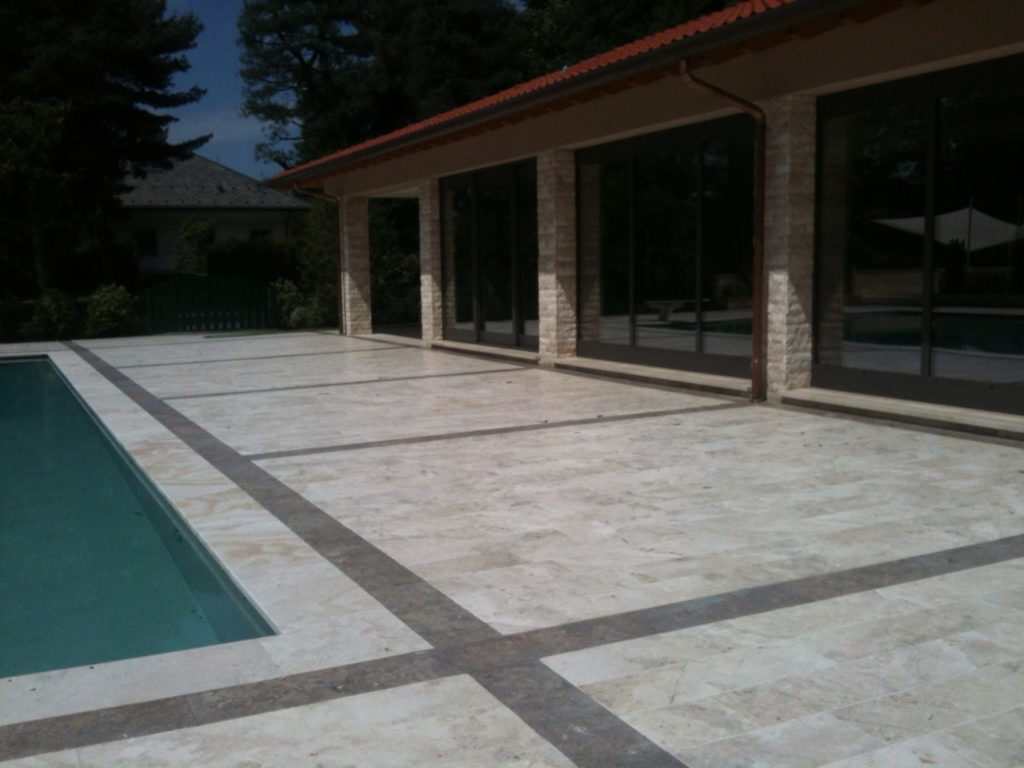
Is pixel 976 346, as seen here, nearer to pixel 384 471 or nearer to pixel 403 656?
pixel 384 471

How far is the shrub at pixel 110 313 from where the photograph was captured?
24.6m

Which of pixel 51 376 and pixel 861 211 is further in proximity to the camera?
pixel 51 376

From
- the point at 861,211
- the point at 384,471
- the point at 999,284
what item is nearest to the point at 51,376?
the point at 384,471

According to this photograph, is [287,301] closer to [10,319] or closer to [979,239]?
[10,319]

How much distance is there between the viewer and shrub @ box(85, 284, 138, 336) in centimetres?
2462

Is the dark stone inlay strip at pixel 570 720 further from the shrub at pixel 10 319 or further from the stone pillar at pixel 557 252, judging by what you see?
the shrub at pixel 10 319

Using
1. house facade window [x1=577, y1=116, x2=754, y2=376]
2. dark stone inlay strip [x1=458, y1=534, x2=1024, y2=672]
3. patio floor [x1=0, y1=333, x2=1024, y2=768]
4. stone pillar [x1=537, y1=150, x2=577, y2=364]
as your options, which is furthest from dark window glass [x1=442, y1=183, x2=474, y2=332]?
dark stone inlay strip [x1=458, y1=534, x2=1024, y2=672]

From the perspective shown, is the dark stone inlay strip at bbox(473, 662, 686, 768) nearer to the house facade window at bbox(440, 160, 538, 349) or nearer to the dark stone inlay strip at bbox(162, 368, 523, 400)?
the dark stone inlay strip at bbox(162, 368, 523, 400)

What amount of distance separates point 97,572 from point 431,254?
43.2 feet

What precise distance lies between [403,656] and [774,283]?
747 centimetres

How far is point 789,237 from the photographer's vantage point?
10109mm

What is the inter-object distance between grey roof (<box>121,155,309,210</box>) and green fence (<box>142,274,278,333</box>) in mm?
17793

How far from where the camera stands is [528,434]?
8906mm

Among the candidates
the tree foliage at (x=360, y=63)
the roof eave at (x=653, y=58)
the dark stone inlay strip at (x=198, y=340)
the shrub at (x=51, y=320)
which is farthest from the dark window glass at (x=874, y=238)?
the tree foliage at (x=360, y=63)
